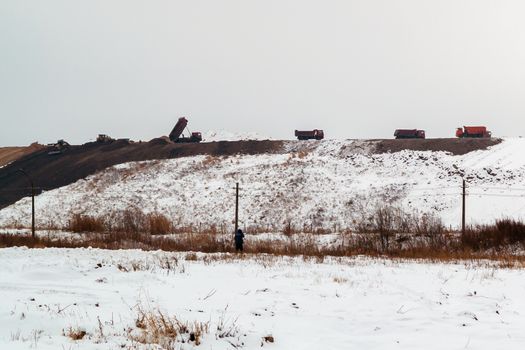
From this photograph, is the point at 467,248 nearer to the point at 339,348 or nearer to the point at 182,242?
the point at 182,242

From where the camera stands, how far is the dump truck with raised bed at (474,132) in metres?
48.5

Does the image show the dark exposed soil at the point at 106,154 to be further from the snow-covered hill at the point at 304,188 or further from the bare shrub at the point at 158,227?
the bare shrub at the point at 158,227

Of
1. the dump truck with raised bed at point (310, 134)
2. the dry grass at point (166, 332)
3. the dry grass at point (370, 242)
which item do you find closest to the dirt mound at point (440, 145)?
the dump truck with raised bed at point (310, 134)

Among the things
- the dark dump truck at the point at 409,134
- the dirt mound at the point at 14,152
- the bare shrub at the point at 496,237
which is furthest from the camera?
the dirt mound at the point at 14,152

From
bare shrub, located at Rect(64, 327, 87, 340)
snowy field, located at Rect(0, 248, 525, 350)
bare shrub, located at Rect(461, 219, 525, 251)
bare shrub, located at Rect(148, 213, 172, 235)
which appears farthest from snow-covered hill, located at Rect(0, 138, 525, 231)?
bare shrub, located at Rect(64, 327, 87, 340)

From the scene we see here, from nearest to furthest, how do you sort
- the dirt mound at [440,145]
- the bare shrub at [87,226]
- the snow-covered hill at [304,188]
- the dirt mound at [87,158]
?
the bare shrub at [87,226] < the snow-covered hill at [304,188] < the dirt mound at [440,145] < the dirt mound at [87,158]

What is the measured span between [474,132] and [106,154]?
1658 inches

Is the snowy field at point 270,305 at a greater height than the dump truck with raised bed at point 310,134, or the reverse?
the dump truck with raised bed at point 310,134

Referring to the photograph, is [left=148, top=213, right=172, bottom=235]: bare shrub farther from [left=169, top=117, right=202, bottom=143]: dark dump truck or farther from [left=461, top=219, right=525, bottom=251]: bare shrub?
[left=169, top=117, right=202, bottom=143]: dark dump truck

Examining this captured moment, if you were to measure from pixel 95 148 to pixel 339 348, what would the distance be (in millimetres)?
58085

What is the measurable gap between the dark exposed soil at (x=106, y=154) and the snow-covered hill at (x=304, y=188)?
77.2 inches

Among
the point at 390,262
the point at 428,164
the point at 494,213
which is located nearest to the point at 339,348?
the point at 390,262

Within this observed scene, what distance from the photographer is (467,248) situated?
21.5m

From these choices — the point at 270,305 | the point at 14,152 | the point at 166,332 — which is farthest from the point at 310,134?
the point at 166,332
